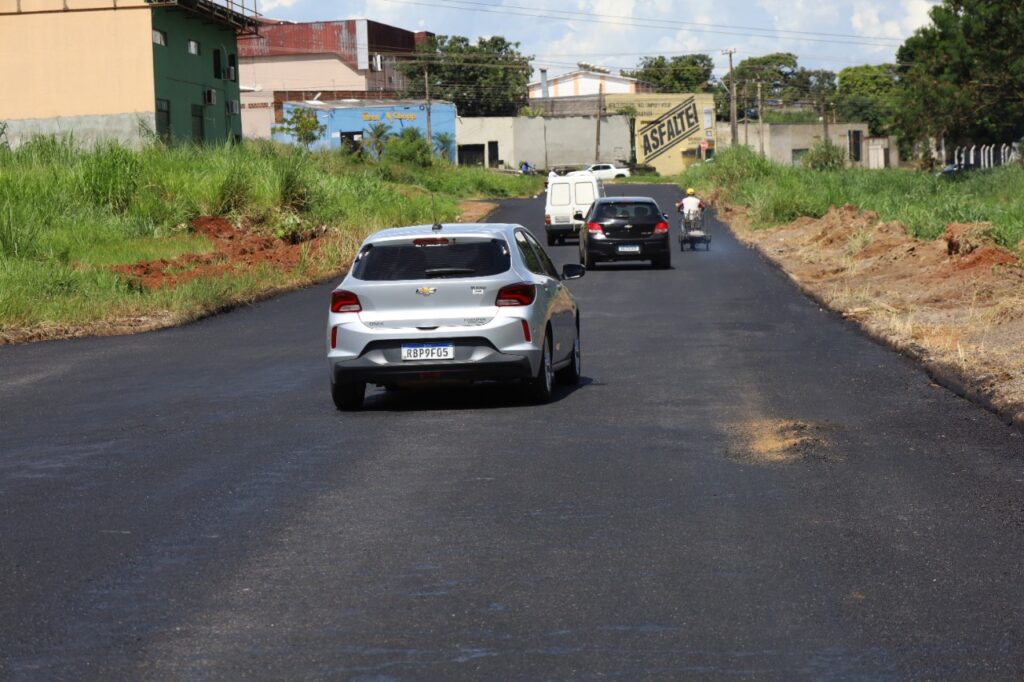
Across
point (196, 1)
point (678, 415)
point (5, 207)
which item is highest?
point (196, 1)

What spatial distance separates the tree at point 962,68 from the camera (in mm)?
55688

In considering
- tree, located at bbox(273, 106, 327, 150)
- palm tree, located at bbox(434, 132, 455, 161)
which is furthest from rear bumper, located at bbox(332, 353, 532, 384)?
palm tree, located at bbox(434, 132, 455, 161)

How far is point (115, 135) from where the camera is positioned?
174 ft

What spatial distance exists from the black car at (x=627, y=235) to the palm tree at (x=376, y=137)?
53.5 m

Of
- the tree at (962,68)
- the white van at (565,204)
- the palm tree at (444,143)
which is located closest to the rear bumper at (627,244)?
the white van at (565,204)

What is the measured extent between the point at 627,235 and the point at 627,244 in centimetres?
21

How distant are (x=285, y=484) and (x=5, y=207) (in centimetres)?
2417

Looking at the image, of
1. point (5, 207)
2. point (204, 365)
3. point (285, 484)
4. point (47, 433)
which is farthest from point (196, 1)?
point (285, 484)

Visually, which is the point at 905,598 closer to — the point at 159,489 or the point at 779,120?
the point at 159,489

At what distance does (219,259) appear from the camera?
33438mm

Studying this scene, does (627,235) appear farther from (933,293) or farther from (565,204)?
(933,293)

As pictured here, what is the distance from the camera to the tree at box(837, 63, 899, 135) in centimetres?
14712

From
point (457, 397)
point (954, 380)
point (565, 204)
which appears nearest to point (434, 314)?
point (457, 397)

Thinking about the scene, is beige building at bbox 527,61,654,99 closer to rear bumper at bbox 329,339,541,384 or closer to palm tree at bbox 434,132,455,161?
palm tree at bbox 434,132,455,161
